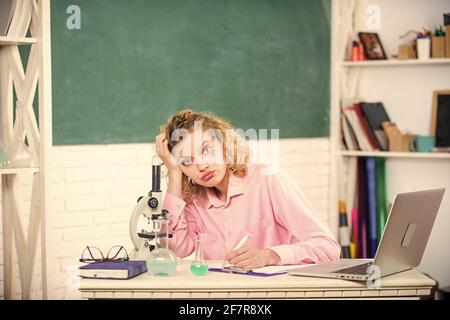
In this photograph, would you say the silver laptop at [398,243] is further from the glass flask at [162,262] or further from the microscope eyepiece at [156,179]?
the microscope eyepiece at [156,179]

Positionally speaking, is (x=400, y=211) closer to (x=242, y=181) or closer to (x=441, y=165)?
(x=242, y=181)

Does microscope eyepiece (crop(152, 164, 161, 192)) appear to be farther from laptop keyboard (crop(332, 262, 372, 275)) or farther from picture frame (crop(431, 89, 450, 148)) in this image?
picture frame (crop(431, 89, 450, 148))

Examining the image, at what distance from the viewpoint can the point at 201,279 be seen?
2.77 metres

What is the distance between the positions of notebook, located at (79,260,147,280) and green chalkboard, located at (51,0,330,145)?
1.07 m

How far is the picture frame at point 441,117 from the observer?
4.76 metres

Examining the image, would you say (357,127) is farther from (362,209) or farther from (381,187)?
(362,209)

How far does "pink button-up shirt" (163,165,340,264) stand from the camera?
3.31 meters

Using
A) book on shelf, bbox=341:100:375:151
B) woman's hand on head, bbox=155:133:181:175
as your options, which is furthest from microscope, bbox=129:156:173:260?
book on shelf, bbox=341:100:375:151

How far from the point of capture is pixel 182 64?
13.4 ft

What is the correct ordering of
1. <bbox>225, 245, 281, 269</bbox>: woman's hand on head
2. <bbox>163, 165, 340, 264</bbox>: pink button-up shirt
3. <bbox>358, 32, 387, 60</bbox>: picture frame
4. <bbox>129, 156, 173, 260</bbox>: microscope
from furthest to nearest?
<bbox>358, 32, 387, 60</bbox>: picture frame < <bbox>163, 165, 340, 264</bbox>: pink button-up shirt < <bbox>129, 156, 173, 260</bbox>: microscope < <bbox>225, 245, 281, 269</bbox>: woman's hand on head

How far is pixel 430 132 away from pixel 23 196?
2417 mm

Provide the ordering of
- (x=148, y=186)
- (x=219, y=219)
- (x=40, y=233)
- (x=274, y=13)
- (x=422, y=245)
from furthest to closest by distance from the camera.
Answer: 1. (x=274, y=13)
2. (x=148, y=186)
3. (x=40, y=233)
4. (x=219, y=219)
5. (x=422, y=245)
